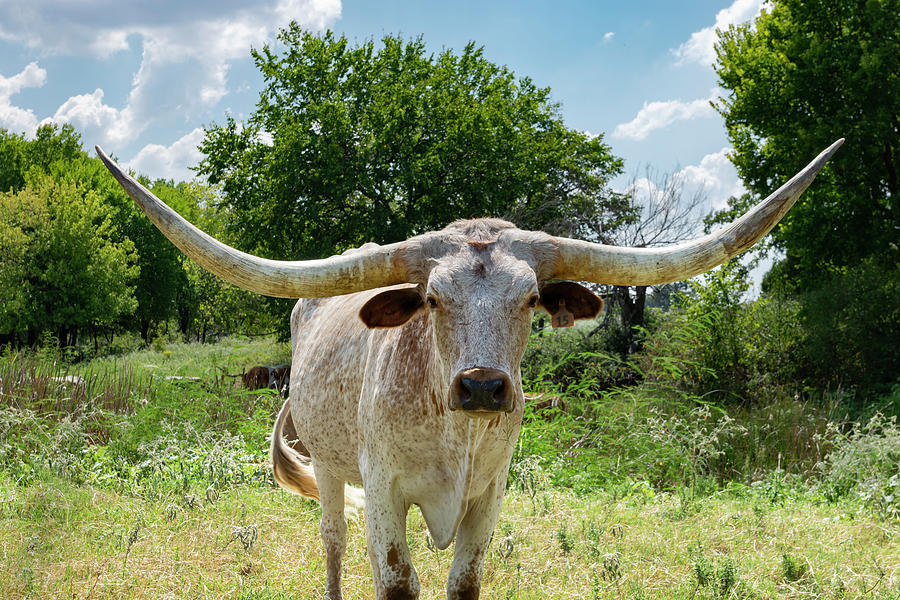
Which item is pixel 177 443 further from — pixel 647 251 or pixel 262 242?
pixel 262 242

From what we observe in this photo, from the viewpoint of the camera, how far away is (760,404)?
11.3m

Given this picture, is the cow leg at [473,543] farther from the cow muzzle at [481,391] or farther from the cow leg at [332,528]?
the cow leg at [332,528]

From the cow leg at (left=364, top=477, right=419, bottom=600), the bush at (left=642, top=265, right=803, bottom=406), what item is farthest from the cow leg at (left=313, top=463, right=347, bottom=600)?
the bush at (left=642, top=265, right=803, bottom=406)

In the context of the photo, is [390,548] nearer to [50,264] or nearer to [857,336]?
[857,336]

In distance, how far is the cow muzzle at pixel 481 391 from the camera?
2.31m

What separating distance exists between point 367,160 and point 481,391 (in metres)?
18.8

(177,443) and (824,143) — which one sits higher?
(824,143)

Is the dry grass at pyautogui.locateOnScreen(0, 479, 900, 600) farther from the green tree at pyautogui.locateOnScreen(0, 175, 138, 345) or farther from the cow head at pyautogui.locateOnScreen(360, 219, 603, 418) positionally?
the green tree at pyautogui.locateOnScreen(0, 175, 138, 345)

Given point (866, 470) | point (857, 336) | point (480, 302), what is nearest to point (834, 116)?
point (857, 336)

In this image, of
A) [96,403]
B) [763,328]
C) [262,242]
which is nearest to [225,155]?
[262,242]

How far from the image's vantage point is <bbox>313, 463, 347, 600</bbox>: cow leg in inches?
165

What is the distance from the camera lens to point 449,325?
8.56 feet

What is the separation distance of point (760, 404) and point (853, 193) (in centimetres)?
776

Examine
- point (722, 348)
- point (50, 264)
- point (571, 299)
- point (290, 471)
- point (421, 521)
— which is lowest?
point (421, 521)
